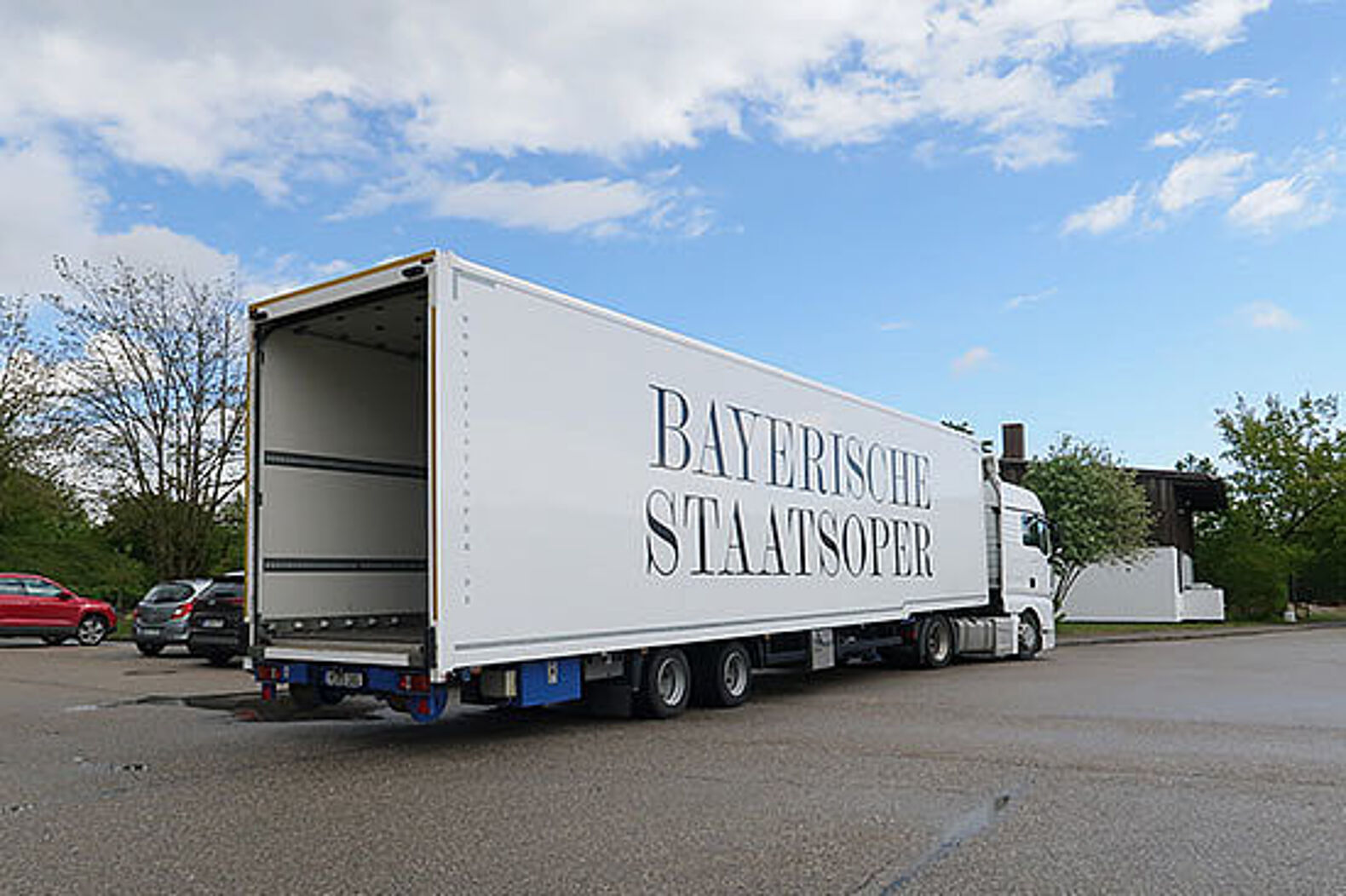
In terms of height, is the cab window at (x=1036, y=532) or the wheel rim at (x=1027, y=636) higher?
the cab window at (x=1036, y=532)

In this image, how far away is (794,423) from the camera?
12906 millimetres

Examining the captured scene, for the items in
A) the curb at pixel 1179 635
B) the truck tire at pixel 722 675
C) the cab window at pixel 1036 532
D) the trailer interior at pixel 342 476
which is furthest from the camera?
the curb at pixel 1179 635

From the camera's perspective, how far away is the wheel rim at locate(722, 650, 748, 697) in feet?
39.4

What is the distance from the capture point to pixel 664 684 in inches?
439

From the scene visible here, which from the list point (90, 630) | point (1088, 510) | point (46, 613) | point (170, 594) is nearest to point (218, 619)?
point (170, 594)

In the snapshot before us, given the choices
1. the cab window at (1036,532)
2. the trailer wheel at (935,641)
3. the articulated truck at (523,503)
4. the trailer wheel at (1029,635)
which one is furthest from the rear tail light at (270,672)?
the cab window at (1036,532)

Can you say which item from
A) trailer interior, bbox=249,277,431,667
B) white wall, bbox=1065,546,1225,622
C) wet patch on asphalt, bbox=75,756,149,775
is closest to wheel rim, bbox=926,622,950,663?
trailer interior, bbox=249,277,431,667

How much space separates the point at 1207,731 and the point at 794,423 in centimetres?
502

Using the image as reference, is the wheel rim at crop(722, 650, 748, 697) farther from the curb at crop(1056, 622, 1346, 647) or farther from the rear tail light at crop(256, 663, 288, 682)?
the curb at crop(1056, 622, 1346, 647)

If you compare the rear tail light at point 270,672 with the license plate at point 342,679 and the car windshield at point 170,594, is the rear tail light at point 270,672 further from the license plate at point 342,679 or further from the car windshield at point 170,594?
the car windshield at point 170,594

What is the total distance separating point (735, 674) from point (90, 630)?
1851cm

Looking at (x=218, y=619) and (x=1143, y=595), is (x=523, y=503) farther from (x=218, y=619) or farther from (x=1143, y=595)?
(x=1143, y=595)

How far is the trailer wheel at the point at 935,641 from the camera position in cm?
1716

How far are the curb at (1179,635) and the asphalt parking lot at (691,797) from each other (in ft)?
45.4
